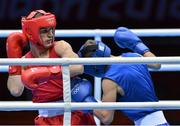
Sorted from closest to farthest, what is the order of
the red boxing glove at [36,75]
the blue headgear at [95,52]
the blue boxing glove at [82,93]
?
the red boxing glove at [36,75], the blue boxing glove at [82,93], the blue headgear at [95,52]

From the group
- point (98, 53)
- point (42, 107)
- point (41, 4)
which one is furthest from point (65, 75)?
point (41, 4)

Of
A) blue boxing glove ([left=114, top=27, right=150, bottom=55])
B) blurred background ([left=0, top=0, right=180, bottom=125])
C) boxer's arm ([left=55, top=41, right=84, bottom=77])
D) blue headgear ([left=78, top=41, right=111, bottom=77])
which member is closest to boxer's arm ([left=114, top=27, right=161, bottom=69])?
blue boxing glove ([left=114, top=27, right=150, bottom=55])

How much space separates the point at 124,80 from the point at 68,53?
0.25 metres

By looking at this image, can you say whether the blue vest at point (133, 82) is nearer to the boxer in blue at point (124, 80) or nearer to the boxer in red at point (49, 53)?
the boxer in blue at point (124, 80)

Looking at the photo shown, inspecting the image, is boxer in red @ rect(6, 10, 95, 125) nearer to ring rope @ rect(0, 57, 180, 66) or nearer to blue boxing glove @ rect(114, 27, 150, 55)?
blue boxing glove @ rect(114, 27, 150, 55)

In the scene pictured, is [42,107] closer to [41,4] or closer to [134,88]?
[134,88]

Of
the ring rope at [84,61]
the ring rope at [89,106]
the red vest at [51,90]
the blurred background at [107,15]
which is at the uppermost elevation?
the ring rope at [84,61]

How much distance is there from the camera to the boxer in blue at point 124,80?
242 centimetres

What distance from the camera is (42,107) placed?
6.73ft

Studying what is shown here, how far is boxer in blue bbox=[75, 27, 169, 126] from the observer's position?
2.42 m

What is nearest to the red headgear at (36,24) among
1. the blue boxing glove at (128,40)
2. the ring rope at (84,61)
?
the blue boxing glove at (128,40)

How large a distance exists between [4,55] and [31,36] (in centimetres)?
253

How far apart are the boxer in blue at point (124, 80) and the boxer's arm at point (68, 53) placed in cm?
6

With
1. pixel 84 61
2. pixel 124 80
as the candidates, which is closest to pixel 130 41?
pixel 124 80
